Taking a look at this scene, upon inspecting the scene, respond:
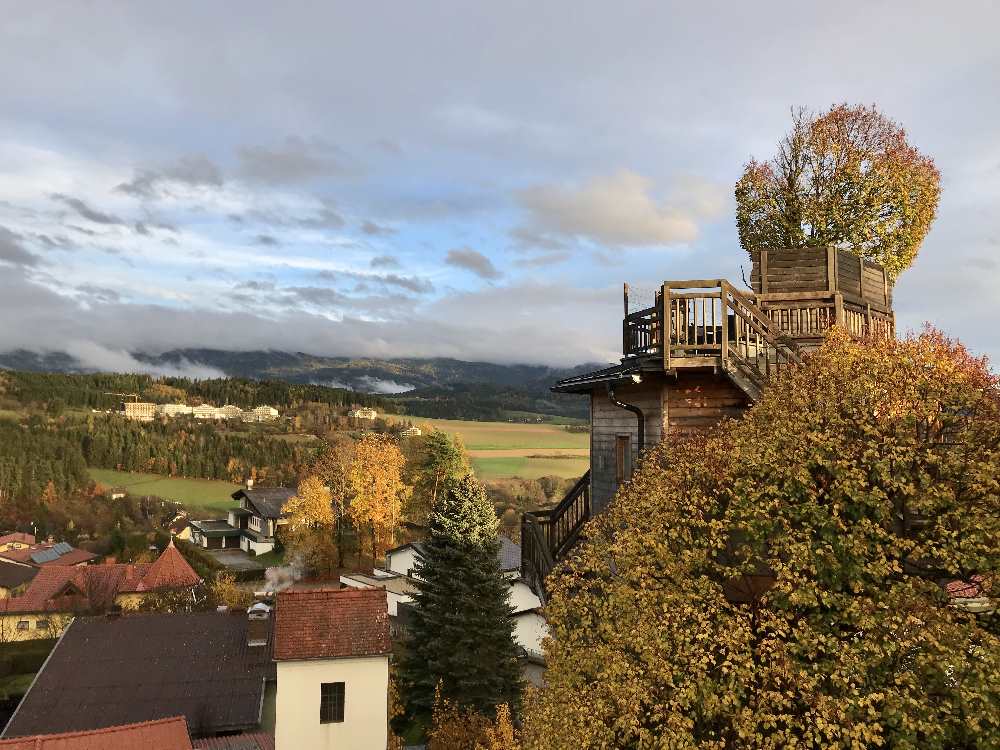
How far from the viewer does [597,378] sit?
15023 mm

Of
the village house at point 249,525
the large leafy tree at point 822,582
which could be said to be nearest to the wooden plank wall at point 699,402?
the large leafy tree at point 822,582

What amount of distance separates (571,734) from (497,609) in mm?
22276

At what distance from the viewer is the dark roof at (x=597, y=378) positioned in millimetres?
13409

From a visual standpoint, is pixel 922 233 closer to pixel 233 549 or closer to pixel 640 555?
pixel 640 555

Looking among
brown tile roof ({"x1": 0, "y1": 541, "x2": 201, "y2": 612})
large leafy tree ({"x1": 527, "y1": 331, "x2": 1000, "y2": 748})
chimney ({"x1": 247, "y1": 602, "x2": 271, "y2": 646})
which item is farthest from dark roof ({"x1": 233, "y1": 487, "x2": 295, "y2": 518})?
large leafy tree ({"x1": 527, "y1": 331, "x2": 1000, "y2": 748})

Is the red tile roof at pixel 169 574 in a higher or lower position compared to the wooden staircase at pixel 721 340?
lower

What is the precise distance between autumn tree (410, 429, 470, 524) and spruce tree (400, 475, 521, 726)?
1444 inches

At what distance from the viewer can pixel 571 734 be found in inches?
388

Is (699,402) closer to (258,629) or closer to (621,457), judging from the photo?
(621,457)

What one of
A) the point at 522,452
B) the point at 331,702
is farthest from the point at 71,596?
the point at 522,452

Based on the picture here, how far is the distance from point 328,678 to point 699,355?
68.8ft

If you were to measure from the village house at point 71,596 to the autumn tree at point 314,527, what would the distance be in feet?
31.8

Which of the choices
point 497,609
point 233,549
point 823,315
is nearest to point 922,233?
point 823,315

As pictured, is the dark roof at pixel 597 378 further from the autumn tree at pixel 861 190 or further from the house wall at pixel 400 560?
the house wall at pixel 400 560
